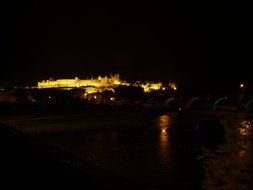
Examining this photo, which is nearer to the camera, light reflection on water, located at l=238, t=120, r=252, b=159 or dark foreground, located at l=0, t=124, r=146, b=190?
dark foreground, located at l=0, t=124, r=146, b=190

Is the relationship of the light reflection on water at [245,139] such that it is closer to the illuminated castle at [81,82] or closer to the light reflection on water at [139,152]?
the light reflection on water at [139,152]

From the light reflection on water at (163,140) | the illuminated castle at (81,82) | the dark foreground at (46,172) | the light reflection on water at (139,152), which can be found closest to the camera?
the dark foreground at (46,172)

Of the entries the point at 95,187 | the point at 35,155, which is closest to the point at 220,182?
the point at 95,187

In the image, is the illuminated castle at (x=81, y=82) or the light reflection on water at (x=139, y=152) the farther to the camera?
the illuminated castle at (x=81, y=82)

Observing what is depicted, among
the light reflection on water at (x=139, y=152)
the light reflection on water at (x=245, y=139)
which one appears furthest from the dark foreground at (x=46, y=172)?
the light reflection on water at (x=245, y=139)

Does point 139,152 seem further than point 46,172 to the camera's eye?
Yes

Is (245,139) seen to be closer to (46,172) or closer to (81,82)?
(46,172)

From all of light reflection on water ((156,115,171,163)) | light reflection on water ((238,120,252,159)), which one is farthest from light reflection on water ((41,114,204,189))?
light reflection on water ((238,120,252,159))

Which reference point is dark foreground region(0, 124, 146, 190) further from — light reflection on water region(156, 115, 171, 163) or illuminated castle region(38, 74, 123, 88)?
illuminated castle region(38, 74, 123, 88)

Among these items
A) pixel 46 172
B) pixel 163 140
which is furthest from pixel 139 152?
pixel 46 172

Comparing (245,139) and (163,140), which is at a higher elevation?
(245,139)

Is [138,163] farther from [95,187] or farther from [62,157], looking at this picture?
[95,187]

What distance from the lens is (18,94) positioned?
8188 centimetres

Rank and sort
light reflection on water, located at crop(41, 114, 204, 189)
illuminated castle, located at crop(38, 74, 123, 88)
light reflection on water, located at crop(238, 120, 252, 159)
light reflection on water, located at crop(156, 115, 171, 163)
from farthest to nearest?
illuminated castle, located at crop(38, 74, 123, 88)
light reflection on water, located at crop(156, 115, 171, 163)
light reflection on water, located at crop(238, 120, 252, 159)
light reflection on water, located at crop(41, 114, 204, 189)
